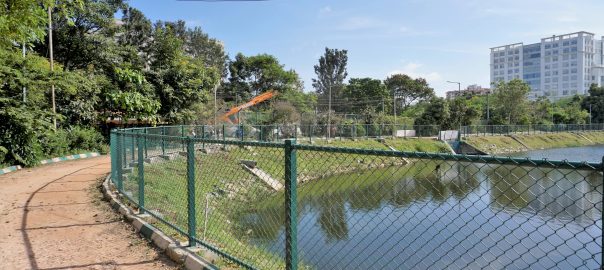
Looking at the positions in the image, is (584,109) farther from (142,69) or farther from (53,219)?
(53,219)

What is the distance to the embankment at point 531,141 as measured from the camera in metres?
45.1

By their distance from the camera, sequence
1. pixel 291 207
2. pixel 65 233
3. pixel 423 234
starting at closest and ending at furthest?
pixel 291 207 → pixel 65 233 → pixel 423 234

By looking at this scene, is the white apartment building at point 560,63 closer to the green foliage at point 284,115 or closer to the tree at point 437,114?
the tree at point 437,114

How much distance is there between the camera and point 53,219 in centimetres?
767

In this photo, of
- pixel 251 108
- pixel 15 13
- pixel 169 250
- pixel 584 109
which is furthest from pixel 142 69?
pixel 584 109

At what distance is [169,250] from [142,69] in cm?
2448

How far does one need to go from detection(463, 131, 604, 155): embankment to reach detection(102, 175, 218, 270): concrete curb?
41.0 metres

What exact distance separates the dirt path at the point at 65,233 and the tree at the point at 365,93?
4836 centimetres

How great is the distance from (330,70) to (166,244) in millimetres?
68993

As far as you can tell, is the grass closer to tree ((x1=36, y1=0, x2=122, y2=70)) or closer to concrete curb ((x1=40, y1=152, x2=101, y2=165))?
concrete curb ((x1=40, y1=152, x2=101, y2=165))

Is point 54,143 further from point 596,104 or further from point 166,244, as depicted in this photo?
point 596,104

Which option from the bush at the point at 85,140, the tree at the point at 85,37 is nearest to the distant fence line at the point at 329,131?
the bush at the point at 85,140

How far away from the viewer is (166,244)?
18.7ft

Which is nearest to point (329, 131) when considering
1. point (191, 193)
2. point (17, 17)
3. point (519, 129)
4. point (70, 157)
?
point (70, 157)
